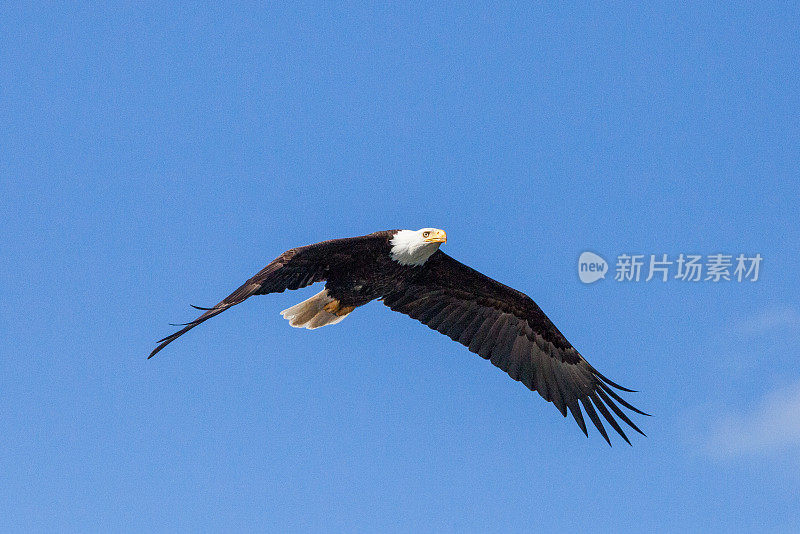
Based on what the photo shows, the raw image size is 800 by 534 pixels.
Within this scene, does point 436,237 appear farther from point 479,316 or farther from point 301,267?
point 479,316

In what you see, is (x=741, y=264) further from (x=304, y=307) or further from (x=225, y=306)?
(x=225, y=306)

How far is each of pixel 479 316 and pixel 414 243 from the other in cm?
200

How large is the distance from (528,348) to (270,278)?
13.4 ft

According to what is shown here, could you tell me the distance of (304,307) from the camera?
444 inches

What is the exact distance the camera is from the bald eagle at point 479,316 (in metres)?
10.9

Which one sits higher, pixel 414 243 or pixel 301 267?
pixel 414 243

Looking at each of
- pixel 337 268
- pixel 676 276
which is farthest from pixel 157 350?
pixel 676 276

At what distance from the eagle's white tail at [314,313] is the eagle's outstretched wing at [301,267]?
848 mm

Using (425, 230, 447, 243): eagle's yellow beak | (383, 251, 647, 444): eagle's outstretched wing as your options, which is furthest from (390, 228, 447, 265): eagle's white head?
(383, 251, 647, 444): eagle's outstretched wing

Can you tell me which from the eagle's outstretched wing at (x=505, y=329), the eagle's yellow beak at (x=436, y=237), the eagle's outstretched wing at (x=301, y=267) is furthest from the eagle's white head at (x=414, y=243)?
the eagle's outstretched wing at (x=505, y=329)

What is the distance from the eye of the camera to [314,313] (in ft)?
37.2

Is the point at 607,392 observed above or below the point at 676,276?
below

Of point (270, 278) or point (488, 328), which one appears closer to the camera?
point (270, 278)

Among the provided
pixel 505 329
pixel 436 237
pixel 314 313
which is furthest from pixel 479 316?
pixel 314 313
